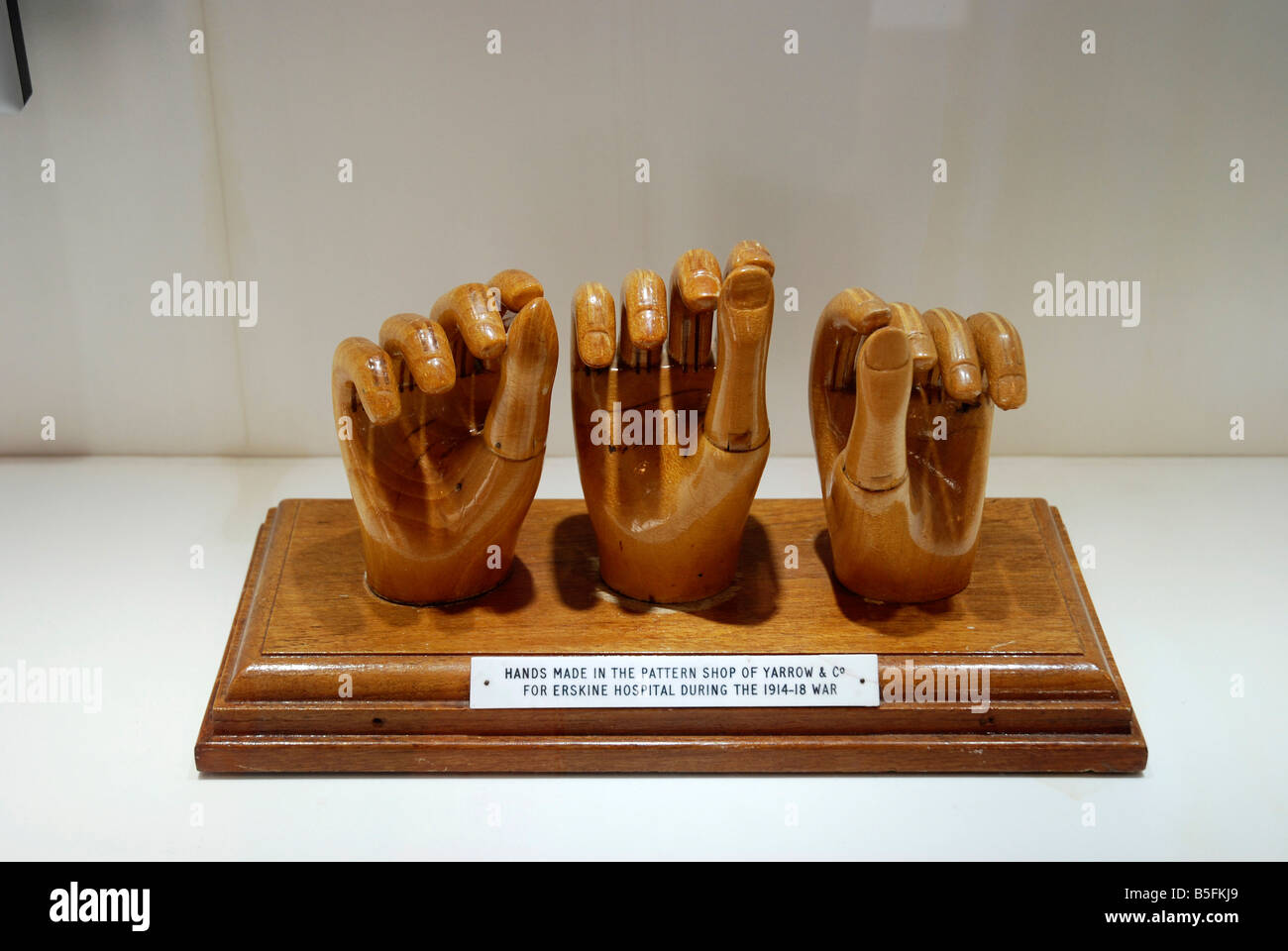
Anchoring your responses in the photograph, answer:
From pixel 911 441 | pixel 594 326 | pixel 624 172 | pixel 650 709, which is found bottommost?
pixel 650 709

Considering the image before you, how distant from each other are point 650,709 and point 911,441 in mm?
305

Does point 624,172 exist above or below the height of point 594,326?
above

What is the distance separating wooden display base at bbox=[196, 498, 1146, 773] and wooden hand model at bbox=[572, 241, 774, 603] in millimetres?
48

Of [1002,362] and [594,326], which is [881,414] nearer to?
[1002,362]

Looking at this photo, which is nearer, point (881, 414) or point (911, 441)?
point (881, 414)

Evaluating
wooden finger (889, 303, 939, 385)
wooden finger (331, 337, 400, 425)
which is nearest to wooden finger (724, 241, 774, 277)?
wooden finger (889, 303, 939, 385)

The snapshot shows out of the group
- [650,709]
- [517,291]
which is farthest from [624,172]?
[650,709]

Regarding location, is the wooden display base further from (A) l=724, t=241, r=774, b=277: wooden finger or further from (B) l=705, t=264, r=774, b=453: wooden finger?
(A) l=724, t=241, r=774, b=277: wooden finger

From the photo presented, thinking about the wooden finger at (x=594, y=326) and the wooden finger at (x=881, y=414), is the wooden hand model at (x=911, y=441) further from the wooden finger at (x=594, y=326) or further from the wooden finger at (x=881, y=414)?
the wooden finger at (x=594, y=326)

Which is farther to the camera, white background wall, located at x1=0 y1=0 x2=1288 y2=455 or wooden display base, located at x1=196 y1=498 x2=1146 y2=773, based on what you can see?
white background wall, located at x1=0 y1=0 x2=1288 y2=455

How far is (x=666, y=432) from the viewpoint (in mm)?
1138

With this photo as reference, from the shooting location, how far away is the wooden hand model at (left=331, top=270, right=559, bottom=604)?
42.6 inches

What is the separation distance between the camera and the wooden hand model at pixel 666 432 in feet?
3.54

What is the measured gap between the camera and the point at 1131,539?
1.45m
